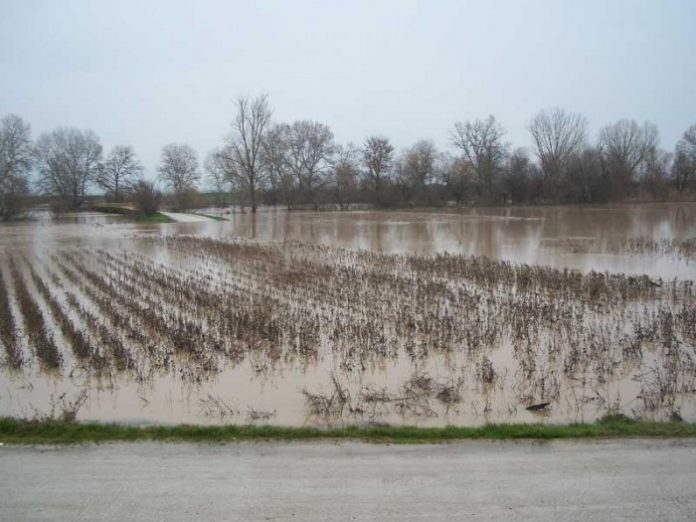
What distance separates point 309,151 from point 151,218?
34.0m

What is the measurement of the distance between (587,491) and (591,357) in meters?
4.94

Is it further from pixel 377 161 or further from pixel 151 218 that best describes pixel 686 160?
pixel 151 218

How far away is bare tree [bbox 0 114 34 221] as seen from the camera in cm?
5216

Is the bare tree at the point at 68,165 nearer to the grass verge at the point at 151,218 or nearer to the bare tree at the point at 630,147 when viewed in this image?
the grass verge at the point at 151,218

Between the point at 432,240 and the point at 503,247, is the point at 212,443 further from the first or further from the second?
the point at 432,240

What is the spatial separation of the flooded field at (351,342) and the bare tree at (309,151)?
64.3 metres

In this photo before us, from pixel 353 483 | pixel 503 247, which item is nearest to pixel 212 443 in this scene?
pixel 353 483

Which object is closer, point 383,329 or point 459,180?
point 383,329

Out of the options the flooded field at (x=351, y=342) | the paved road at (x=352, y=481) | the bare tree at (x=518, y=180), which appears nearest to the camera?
the paved road at (x=352, y=481)

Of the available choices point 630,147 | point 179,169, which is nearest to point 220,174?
point 179,169

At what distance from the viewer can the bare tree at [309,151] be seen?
83188mm

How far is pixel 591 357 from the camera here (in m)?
8.81

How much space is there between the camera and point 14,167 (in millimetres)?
61469

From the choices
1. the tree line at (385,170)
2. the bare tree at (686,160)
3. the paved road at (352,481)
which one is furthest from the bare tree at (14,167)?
the bare tree at (686,160)
